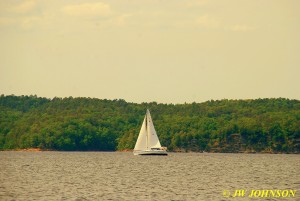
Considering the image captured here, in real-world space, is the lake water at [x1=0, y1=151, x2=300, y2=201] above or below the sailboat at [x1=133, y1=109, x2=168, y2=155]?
below

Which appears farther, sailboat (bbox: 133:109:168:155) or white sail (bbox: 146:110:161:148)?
sailboat (bbox: 133:109:168:155)

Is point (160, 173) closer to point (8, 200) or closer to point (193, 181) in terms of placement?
point (193, 181)

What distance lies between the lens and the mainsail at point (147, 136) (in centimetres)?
16588

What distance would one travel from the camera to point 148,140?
16650cm

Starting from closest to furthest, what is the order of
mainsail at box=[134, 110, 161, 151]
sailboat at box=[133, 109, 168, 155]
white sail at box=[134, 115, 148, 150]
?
mainsail at box=[134, 110, 161, 151] → sailboat at box=[133, 109, 168, 155] → white sail at box=[134, 115, 148, 150]

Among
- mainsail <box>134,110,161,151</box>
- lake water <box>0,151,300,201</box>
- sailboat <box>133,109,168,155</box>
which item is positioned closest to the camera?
lake water <box>0,151,300,201</box>

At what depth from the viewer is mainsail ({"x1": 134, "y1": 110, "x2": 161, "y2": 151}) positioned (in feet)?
544

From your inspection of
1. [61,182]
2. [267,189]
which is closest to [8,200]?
[61,182]

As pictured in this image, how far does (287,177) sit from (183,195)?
107 ft

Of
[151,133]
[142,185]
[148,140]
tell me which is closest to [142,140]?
[148,140]

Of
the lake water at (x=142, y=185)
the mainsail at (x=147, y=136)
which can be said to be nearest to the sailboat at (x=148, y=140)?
the mainsail at (x=147, y=136)

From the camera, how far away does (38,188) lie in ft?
268

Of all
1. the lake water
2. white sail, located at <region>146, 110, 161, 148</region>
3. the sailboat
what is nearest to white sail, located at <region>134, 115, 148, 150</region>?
the sailboat

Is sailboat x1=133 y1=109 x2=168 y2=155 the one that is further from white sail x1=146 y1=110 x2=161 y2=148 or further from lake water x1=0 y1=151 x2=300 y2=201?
lake water x1=0 y1=151 x2=300 y2=201
